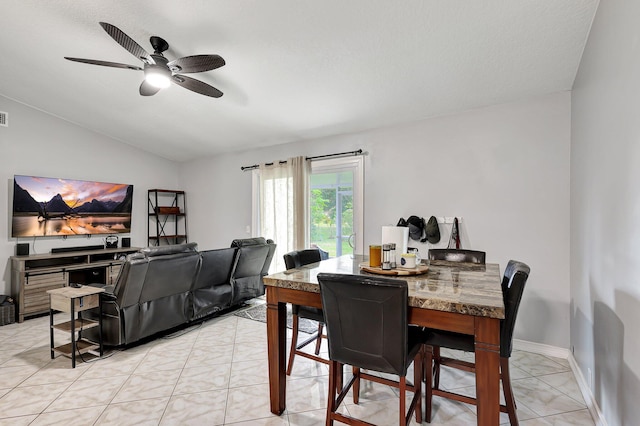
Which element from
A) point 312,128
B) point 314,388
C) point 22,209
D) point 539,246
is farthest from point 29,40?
point 539,246

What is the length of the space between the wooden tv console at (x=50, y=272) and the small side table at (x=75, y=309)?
4.76 feet

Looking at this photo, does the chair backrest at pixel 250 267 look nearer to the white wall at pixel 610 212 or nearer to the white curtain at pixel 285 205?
the white curtain at pixel 285 205

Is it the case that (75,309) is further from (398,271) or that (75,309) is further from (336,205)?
(336,205)

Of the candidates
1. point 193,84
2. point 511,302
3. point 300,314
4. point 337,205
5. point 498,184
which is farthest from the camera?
point 337,205

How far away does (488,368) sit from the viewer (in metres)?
1.33

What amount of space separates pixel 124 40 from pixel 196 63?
1.55ft

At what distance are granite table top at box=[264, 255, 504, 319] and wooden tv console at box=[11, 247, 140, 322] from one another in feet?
11.6

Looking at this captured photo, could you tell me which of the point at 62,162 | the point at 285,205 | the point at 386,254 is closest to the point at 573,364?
the point at 386,254

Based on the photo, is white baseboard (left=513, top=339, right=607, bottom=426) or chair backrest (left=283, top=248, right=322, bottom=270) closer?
white baseboard (left=513, top=339, right=607, bottom=426)

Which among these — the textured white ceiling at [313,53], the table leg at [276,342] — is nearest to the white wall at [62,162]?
the textured white ceiling at [313,53]

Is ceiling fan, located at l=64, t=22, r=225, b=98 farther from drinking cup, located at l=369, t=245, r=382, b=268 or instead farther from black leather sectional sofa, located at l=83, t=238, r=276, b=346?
drinking cup, located at l=369, t=245, r=382, b=268

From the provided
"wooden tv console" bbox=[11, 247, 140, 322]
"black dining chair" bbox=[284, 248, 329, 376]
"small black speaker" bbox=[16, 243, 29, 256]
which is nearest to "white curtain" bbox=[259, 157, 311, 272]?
"black dining chair" bbox=[284, 248, 329, 376]

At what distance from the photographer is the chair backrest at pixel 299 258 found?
2604 mm

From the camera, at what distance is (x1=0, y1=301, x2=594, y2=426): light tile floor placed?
200 centimetres
